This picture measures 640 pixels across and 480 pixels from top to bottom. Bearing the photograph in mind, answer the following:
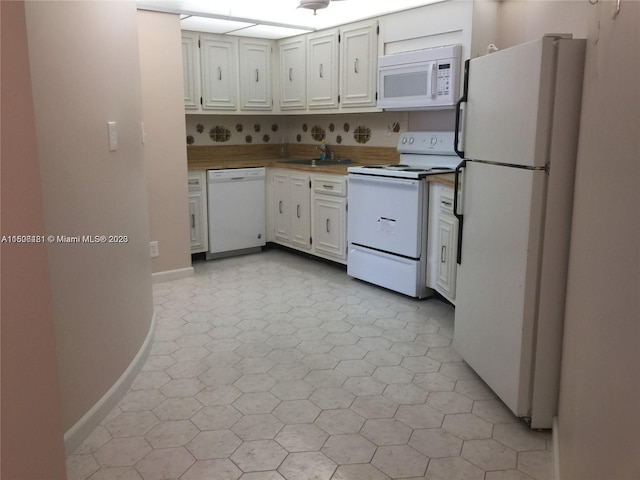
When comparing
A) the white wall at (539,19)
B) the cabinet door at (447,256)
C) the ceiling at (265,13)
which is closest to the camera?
the white wall at (539,19)

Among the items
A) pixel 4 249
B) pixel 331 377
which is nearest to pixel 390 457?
pixel 331 377

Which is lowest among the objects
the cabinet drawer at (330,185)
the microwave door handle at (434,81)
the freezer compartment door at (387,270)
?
the freezer compartment door at (387,270)

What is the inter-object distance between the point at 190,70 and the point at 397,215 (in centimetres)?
241

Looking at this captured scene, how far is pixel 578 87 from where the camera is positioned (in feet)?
6.49

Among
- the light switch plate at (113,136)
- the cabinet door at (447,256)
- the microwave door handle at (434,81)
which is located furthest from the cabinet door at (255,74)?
the light switch plate at (113,136)

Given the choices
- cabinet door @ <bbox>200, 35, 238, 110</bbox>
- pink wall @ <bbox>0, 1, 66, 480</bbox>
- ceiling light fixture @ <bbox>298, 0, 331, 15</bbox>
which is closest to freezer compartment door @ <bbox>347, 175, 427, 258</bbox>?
ceiling light fixture @ <bbox>298, 0, 331, 15</bbox>

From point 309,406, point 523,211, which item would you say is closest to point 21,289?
point 309,406

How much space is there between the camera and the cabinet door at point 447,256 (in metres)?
3.44

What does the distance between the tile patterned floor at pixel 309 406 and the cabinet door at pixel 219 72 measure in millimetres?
2183

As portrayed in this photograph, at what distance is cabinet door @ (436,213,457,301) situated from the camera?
3439mm

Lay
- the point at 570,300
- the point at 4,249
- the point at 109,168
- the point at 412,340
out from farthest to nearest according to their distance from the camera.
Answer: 1. the point at 412,340
2. the point at 109,168
3. the point at 570,300
4. the point at 4,249

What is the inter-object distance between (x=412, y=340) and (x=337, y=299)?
894 mm

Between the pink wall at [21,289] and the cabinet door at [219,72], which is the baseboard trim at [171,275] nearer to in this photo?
the cabinet door at [219,72]

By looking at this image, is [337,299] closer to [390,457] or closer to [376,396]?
[376,396]
